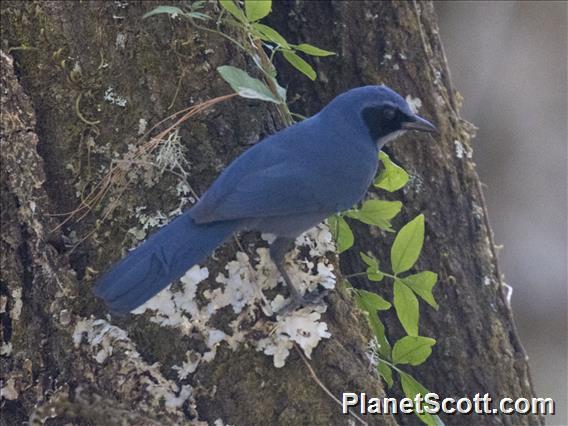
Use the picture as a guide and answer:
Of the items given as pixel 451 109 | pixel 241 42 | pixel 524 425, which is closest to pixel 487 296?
pixel 524 425

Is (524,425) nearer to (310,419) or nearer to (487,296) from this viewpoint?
(487,296)

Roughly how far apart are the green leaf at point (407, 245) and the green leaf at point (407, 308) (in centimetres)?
7

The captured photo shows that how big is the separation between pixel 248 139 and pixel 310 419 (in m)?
0.90

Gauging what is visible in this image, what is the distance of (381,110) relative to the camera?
3.16m

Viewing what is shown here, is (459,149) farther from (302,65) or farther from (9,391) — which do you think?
(9,391)

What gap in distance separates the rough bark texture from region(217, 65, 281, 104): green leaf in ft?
0.65

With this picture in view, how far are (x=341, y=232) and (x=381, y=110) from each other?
442mm

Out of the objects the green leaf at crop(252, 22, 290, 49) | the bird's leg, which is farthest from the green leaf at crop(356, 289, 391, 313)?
the green leaf at crop(252, 22, 290, 49)

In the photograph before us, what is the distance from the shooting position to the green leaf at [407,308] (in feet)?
9.90

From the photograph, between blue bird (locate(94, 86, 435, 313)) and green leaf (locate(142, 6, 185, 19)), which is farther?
green leaf (locate(142, 6, 185, 19))

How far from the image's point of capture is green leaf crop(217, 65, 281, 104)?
2.67m

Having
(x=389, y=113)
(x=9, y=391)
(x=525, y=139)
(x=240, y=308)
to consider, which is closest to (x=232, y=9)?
(x=389, y=113)

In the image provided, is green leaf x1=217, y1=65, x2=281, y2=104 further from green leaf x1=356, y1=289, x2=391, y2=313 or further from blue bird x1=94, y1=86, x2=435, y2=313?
green leaf x1=356, y1=289, x2=391, y2=313

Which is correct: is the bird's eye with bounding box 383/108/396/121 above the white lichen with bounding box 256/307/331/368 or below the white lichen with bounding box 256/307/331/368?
above
